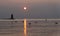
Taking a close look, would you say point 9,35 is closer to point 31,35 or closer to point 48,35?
point 31,35

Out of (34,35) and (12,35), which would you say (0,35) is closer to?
(12,35)

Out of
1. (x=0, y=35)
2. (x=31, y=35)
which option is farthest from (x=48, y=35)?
(x=0, y=35)

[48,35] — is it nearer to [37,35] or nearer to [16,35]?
[37,35]

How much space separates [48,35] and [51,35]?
40 cm

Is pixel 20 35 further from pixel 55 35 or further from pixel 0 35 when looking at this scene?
pixel 55 35

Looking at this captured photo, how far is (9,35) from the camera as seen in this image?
29.9 m

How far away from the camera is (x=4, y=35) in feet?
98.2

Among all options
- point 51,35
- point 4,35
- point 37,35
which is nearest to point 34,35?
point 37,35

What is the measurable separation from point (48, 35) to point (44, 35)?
0.53 metres

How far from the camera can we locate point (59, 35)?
2895cm

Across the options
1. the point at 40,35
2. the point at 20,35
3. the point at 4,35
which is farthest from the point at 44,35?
the point at 4,35

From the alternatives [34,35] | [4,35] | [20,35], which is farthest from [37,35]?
[4,35]

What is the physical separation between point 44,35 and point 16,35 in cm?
368

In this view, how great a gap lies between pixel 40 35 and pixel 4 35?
4.85 meters
